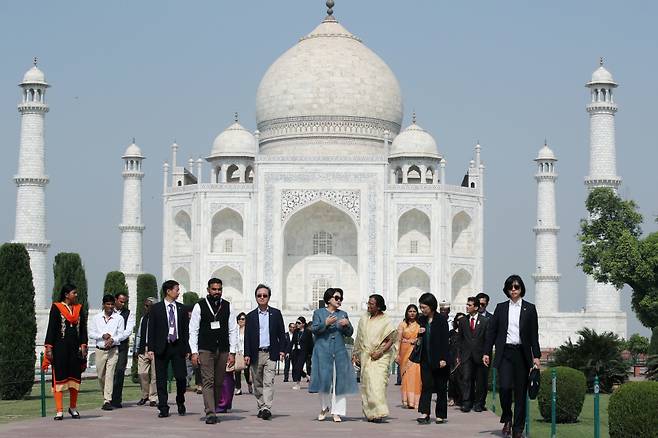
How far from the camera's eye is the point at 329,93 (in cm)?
4231

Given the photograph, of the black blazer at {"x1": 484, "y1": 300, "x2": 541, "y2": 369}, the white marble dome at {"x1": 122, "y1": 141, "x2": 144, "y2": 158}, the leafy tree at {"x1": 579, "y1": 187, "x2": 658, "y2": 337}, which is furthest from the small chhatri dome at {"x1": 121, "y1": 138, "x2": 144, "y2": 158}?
the black blazer at {"x1": 484, "y1": 300, "x2": 541, "y2": 369}

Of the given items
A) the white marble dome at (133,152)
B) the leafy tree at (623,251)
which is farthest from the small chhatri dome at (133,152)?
the leafy tree at (623,251)

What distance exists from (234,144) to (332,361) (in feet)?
100

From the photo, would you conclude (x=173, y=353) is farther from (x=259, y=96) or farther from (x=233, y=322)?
(x=259, y=96)

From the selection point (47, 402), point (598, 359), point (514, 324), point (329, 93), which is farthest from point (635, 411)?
point (329, 93)

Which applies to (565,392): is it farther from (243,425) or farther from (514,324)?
(243,425)

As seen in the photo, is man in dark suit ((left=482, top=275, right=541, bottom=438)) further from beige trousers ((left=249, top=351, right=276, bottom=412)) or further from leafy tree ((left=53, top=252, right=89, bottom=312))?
leafy tree ((left=53, top=252, right=89, bottom=312))

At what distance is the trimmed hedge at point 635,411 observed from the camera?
29.0 ft

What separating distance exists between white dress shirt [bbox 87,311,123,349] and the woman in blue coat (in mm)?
A: 2556

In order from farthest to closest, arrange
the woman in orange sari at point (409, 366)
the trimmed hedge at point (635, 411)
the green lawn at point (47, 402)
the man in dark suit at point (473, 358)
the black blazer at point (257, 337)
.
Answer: the woman in orange sari at point (409, 366) → the man in dark suit at point (473, 358) → the green lawn at point (47, 402) → the black blazer at point (257, 337) → the trimmed hedge at point (635, 411)

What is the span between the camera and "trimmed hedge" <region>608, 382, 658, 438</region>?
29.0ft

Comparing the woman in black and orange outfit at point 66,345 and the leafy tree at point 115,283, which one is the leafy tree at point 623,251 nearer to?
the leafy tree at point 115,283

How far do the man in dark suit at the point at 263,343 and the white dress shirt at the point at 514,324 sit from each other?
254 cm

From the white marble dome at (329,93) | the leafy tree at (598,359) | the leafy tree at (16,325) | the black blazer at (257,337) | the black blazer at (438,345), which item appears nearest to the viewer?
the black blazer at (438,345)
